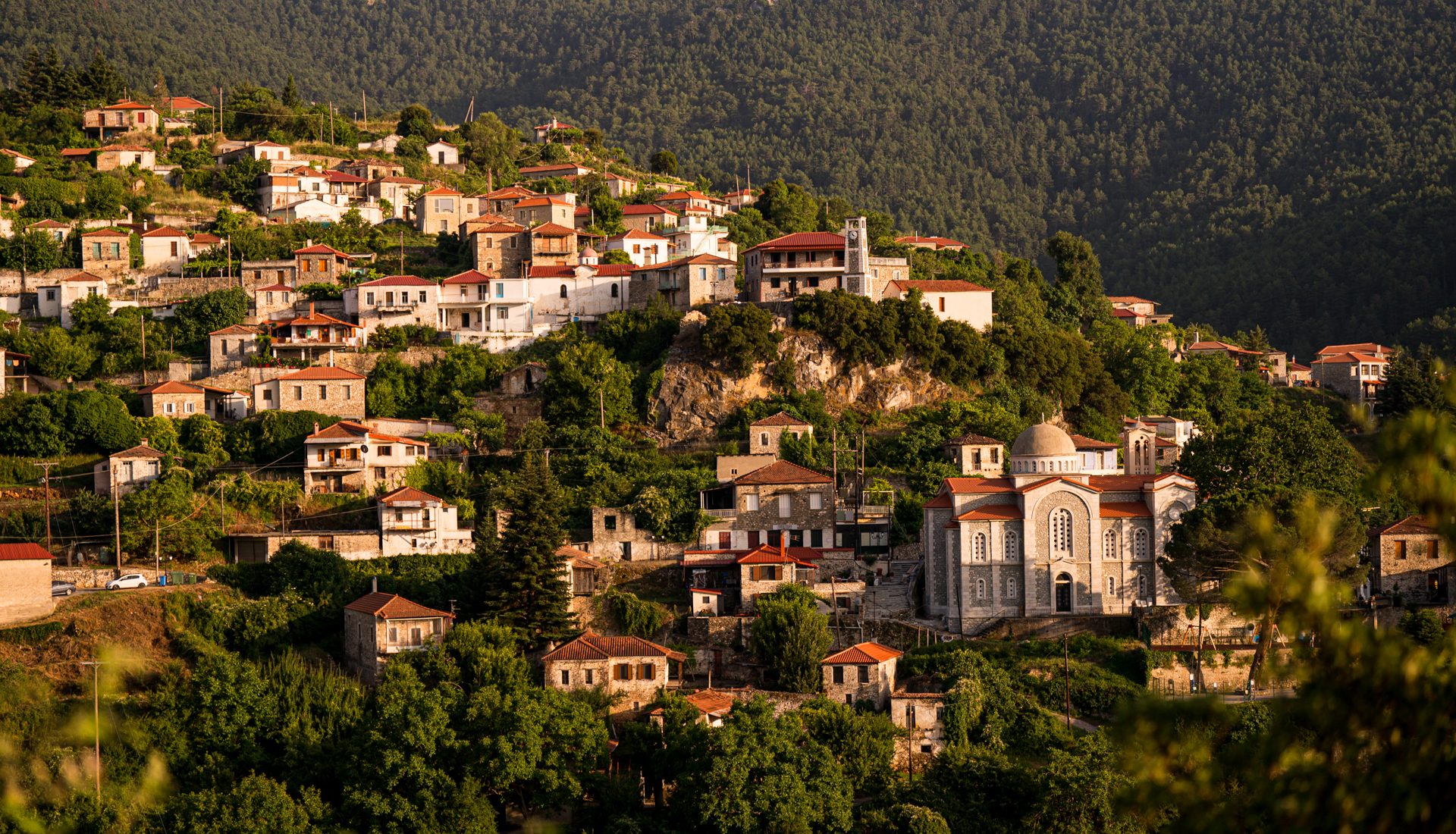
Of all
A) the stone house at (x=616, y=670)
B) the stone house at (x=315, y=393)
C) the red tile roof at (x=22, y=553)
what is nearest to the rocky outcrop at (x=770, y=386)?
the stone house at (x=315, y=393)

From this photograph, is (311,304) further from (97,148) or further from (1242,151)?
(1242,151)

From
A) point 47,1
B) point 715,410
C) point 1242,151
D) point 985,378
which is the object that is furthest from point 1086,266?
point 47,1

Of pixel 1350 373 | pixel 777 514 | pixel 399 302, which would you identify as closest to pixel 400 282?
pixel 399 302

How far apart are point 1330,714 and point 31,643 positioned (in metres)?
42.4

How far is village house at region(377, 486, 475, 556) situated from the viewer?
177ft

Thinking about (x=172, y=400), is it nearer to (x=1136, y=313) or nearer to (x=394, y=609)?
(x=394, y=609)

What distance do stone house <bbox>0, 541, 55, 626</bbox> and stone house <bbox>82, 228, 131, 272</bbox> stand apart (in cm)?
3078

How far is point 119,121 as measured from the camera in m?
92.3

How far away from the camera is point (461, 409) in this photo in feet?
206

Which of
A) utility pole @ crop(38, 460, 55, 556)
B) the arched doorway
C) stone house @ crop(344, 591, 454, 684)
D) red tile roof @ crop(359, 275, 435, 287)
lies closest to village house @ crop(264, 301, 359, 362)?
red tile roof @ crop(359, 275, 435, 287)

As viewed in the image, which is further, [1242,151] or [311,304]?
[1242,151]

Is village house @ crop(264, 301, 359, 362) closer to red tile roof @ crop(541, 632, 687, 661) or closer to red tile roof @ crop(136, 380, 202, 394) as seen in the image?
red tile roof @ crop(136, 380, 202, 394)

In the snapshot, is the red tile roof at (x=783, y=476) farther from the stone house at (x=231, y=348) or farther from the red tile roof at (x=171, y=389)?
the stone house at (x=231, y=348)

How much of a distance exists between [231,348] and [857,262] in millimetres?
24778
